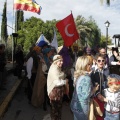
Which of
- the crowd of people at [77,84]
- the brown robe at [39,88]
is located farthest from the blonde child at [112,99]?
the brown robe at [39,88]

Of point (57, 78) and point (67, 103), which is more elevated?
point (57, 78)

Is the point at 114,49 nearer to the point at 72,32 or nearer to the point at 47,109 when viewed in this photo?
the point at 72,32

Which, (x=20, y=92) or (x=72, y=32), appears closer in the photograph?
(x=72, y=32)

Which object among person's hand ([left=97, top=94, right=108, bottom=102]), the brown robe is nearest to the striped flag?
the brown robe

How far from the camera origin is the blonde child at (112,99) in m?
4.26

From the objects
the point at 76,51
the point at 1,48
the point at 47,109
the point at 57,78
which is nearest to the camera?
the point at 57,78

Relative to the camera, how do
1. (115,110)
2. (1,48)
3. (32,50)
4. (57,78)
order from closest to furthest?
(115,110), (57,78), (32,50), (1,48)

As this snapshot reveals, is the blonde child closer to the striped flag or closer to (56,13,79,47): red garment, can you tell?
(56,13,79,47): red garment

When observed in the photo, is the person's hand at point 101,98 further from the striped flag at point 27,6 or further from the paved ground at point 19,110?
the striped flag at point 27,6

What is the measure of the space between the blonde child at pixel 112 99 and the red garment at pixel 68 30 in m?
5.12

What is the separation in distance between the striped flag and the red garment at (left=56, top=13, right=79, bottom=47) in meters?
11.0

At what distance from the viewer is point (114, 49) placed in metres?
10.1

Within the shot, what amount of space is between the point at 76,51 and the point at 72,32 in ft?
1.98

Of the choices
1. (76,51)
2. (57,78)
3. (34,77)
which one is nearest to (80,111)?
(57,78)
